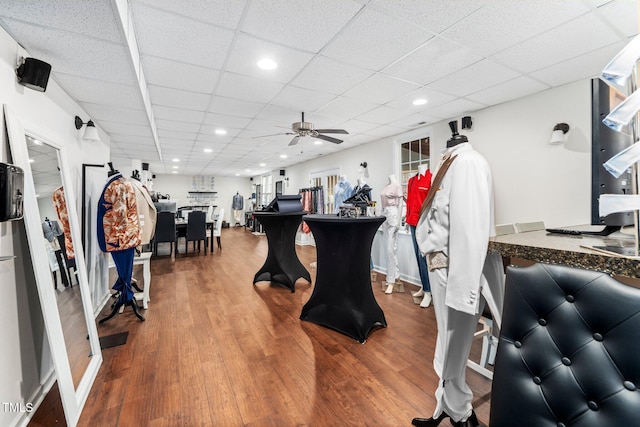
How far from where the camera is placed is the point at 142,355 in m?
2.21

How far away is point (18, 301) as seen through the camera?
1518 mm

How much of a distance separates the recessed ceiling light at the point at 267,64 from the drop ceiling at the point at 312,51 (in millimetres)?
52

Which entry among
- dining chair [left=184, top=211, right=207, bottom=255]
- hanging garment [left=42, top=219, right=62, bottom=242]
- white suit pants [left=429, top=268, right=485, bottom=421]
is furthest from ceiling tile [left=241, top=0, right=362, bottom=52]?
dining chair [left=184, top=211, right=207, bottom=255]

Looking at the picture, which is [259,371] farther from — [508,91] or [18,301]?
[508,91]

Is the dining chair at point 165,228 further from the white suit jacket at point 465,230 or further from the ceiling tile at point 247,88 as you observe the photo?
the white suit jacket at point 465,230

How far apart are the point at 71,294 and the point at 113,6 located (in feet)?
6.18

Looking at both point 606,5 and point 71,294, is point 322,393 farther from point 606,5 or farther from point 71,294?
point 606,5

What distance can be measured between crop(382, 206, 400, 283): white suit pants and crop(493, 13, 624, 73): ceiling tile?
7.46ft

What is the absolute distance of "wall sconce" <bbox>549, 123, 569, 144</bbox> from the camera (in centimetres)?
275

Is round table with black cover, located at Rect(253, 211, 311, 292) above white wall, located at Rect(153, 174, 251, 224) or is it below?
below

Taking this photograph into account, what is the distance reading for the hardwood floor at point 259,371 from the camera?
160 cm

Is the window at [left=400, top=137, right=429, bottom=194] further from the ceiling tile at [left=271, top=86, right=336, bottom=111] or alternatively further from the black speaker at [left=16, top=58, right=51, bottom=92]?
the black speaker at [left=16, top=58, right=51, bottom=92]

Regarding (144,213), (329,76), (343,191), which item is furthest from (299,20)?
(343,191)

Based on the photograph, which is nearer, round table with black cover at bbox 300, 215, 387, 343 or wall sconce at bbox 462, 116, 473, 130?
round table with black cover at bbox 300, 215, 387, 343
